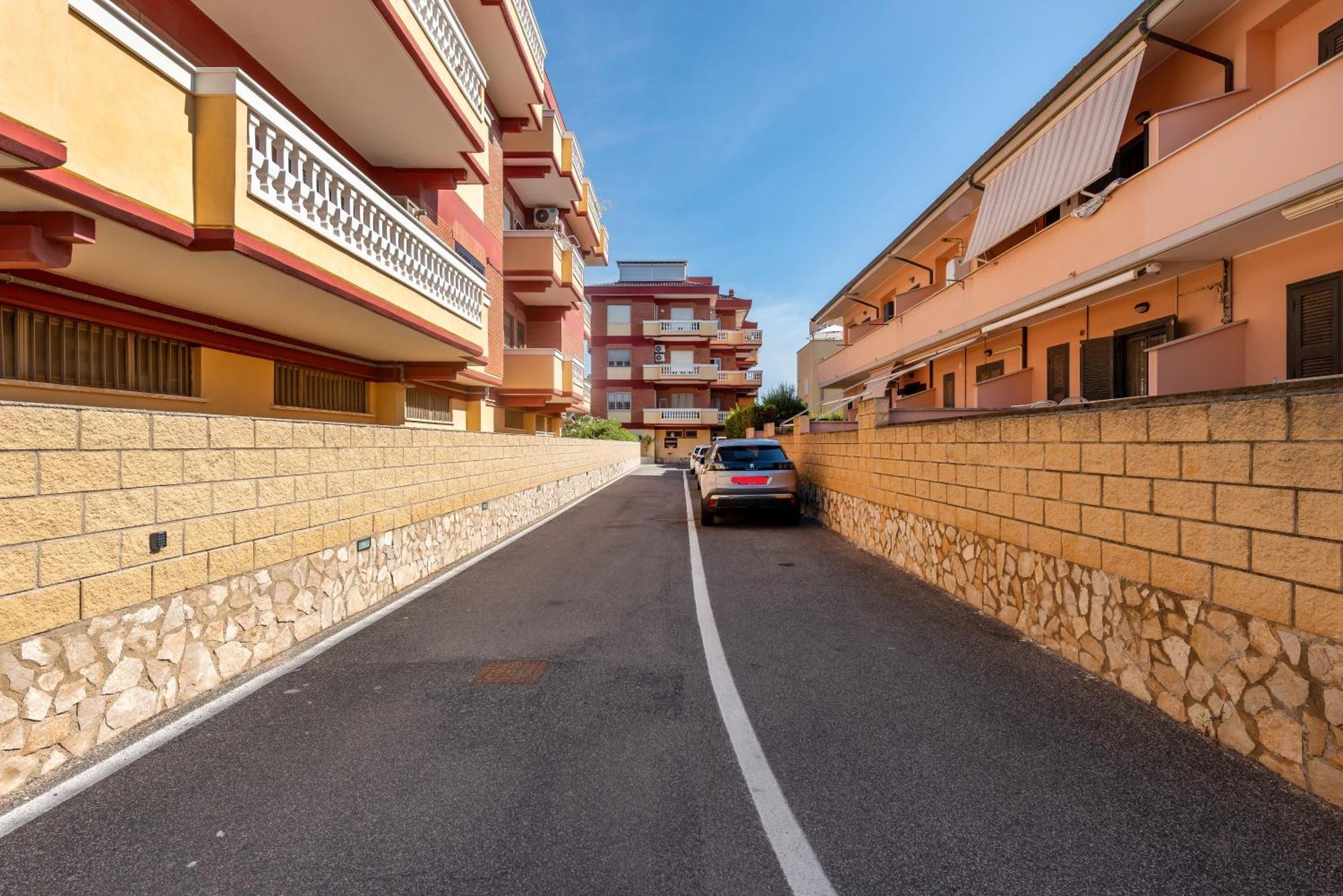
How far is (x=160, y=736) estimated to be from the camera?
11.0 feet

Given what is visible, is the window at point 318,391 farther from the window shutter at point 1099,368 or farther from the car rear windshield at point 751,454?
the window shutter at point 1099,368

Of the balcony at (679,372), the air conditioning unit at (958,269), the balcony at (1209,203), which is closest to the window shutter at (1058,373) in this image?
the balcony at (1209,203)

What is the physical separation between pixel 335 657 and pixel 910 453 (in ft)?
22.4

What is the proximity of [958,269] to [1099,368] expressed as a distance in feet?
17.0

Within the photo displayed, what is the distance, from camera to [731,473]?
11.9 metres

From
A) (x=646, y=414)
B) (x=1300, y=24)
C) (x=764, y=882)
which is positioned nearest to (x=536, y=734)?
(x=764, y=882)

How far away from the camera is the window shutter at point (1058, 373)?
12.1m

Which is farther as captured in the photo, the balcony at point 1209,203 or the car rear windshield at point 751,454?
the car rear windshield at point 751,454

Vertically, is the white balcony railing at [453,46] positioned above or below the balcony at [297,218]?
above

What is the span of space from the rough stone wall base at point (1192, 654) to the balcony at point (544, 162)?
1657cm

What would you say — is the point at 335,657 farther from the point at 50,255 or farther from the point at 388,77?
the point at 388,77

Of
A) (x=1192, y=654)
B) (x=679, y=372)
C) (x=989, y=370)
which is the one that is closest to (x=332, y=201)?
(x=1192, y=654)

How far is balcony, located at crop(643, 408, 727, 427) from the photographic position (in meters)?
50.8

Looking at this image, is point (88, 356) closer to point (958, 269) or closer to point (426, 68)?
point (426, 68)
